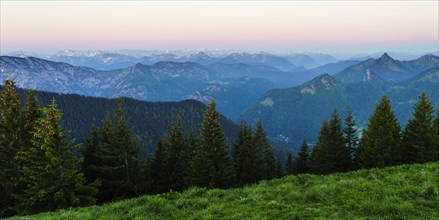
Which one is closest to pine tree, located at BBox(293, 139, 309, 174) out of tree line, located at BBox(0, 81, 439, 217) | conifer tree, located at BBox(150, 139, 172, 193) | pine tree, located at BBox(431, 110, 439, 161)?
tree line, located at BBox(0, 81, 439, 217)

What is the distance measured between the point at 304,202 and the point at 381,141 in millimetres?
34276

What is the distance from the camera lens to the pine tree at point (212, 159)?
3838 centimetres

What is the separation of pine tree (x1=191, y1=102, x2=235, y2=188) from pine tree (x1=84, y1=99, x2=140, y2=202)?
23.9 ft

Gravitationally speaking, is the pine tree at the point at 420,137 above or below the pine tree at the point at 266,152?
above

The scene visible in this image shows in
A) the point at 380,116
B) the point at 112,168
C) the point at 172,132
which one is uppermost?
the point at 380,116

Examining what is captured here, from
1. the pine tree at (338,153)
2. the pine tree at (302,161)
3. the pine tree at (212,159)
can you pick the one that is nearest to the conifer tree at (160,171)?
the pine tree at (212,159)

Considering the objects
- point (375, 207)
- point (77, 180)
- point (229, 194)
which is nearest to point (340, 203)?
point (375, 207)

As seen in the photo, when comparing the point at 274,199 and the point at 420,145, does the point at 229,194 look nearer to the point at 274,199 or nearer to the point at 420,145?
the point at 274,199

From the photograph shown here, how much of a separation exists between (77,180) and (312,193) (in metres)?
20.0

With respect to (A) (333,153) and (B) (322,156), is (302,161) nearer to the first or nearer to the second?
(B) (322,156)

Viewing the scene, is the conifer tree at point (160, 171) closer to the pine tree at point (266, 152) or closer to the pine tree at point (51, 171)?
the pine tree at point (266, 152)

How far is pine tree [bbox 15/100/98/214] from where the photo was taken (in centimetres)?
2477

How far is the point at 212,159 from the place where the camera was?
39.2m

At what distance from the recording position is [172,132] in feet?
154
